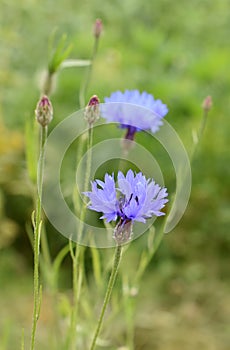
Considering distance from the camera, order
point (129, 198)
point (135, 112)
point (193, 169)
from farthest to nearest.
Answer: point (193, 169), point (135, 112), point (129, 198)

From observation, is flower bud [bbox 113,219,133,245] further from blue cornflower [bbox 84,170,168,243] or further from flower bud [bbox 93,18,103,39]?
flower bud [bbox 93,18,103,39]

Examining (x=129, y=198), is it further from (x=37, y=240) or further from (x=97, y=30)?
(x=97, y=30)

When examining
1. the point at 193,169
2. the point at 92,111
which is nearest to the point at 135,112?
the point at 92,111

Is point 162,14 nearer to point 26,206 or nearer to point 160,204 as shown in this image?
point 26,206

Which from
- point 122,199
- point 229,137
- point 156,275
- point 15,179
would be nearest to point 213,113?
point 229,137

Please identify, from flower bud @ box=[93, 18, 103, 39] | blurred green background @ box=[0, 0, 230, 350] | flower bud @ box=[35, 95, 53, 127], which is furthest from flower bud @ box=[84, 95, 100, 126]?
blurred green background @ box=[0, 0, 230, 350]

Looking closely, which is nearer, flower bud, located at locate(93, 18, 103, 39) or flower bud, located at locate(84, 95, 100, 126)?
flower bud, located at locate(84, 95, 100, 126)
